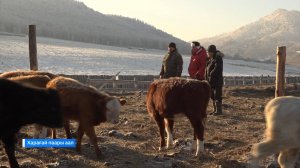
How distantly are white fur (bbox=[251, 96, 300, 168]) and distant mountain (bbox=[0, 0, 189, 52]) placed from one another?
74.2 m

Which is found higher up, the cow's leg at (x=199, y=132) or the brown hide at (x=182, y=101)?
the brown hide at (x=182, y=101)

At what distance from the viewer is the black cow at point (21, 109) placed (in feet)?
27.9

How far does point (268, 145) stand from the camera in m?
8.25

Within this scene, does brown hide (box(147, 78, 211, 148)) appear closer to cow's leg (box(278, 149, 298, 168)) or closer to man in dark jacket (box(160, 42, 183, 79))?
cow's leg (box(278, 149, 298, 168))

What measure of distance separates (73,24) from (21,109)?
10033cm

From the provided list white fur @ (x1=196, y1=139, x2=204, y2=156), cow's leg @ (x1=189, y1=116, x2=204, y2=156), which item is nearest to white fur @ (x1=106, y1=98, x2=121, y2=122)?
cow's leg @ (x1=189, y1=116, x2=204, y2=156)

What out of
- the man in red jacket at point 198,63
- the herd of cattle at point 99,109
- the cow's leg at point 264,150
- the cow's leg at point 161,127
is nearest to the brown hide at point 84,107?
the herd of cattle at point 99,109

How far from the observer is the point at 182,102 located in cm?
1017

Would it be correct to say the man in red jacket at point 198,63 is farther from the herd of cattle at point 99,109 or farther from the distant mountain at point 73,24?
the distant mountain at point 73,24

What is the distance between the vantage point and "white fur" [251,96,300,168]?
26.7 ft

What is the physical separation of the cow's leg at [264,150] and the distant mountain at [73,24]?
74254 mm

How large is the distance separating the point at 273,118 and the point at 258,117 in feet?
22.8

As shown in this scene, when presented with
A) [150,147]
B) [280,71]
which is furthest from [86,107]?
[280,71]

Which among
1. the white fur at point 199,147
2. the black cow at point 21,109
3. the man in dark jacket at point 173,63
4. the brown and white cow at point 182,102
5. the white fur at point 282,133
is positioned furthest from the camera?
the man in dark jacket at point 173,63
